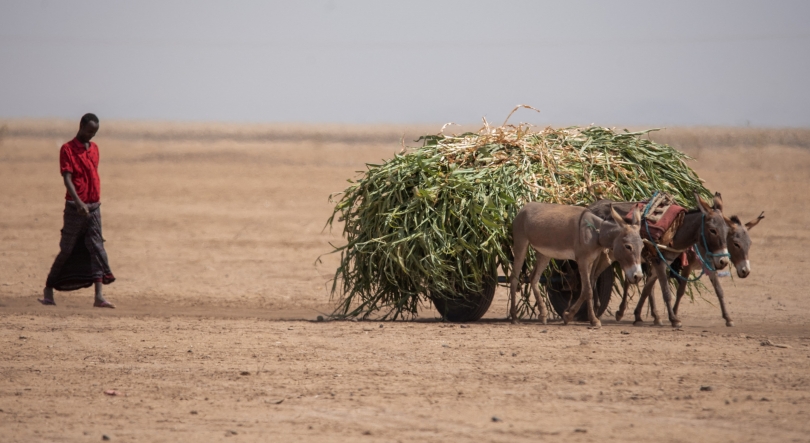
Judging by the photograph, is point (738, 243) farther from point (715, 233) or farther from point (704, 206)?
point (704, 206)

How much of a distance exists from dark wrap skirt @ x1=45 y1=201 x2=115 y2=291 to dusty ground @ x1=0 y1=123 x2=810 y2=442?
14.8 inches

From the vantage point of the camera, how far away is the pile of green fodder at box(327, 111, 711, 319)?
8.97m

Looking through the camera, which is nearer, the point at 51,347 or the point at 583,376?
the point at 583,376

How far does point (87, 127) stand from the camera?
32.3 ft

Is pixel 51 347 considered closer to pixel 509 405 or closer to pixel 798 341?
pixel 509 405

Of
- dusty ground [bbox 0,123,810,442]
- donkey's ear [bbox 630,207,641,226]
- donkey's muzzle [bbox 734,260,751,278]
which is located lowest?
dusty ground [bbox 0,123,810,442]

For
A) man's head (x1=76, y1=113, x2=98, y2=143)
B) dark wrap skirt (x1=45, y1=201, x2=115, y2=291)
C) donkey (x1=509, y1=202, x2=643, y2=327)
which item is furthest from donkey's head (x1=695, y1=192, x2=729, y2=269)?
man's head (x1=76, y1=113, x2=98, y2=143)

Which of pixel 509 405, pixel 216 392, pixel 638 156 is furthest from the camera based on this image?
pixel 638 156

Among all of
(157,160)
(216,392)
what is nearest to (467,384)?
(216,392)

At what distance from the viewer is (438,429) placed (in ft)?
18.0

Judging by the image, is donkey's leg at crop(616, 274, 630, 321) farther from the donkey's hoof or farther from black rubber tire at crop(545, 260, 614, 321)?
the donkey's hoof

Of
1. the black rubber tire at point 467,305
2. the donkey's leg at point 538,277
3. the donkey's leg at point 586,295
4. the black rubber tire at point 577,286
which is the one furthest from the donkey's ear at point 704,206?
the black rubber tire at point 467,305

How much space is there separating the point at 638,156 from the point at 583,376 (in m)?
3.52

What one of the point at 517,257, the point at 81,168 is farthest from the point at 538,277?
the point at 81,168
